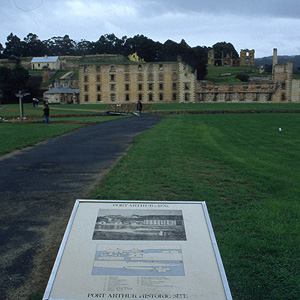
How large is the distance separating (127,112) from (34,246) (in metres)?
41.1

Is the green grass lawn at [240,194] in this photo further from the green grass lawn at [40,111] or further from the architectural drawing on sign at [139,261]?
the green grass lawn at [40,111]

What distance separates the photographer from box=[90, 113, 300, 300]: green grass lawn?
4.47 m

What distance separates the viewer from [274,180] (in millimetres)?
8781

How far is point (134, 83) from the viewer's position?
267 feet

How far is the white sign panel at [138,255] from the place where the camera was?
3.51m

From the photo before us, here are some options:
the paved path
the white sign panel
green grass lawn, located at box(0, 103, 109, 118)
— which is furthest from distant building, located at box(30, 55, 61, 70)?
the white sign panel

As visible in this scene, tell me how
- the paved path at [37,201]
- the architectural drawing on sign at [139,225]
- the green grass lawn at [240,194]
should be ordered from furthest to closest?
1. the paved path at [37,201]
2. the green grass lawn at [240,194]
3. the architectural drawing on sign at [139,225]

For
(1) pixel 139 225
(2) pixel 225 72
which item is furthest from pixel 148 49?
(1) pixel 139 225

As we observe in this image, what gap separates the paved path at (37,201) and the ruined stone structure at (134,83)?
66909 millimetres

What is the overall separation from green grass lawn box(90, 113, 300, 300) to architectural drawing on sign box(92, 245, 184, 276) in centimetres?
83

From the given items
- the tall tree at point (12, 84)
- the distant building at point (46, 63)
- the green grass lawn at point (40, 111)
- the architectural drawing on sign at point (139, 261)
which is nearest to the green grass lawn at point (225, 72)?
the tall tree at point (12, 84)

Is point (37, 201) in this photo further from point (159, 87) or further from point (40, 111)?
point (159, 87)

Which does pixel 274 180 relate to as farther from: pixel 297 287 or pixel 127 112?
pixel 127 112

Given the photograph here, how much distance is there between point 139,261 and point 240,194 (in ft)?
13.8
